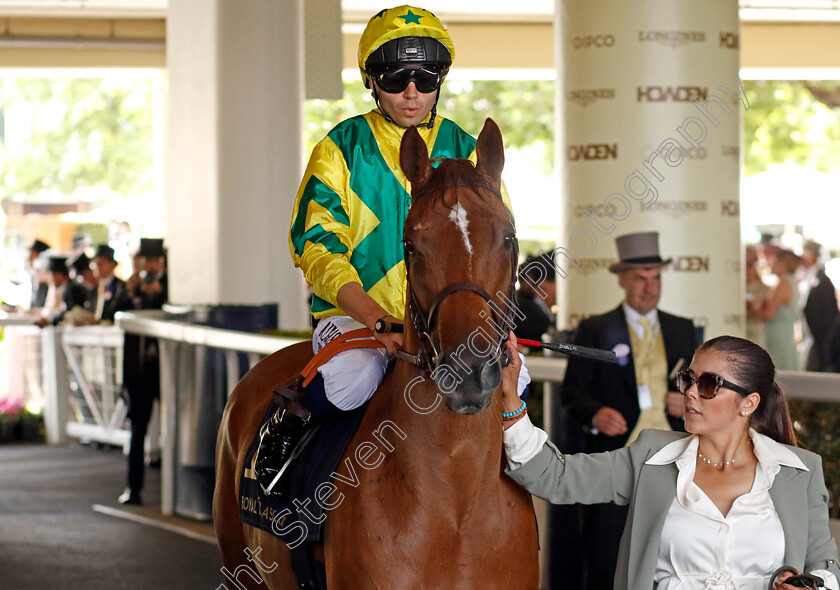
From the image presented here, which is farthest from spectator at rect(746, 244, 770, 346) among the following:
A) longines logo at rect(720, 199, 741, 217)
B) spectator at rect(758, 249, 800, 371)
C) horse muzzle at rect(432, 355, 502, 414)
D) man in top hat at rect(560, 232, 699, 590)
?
horse muzzle at rect(432, 355, 502, 414)

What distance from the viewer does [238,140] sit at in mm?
7898

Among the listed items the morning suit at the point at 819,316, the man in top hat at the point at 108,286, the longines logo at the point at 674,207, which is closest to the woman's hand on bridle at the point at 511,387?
the longines logo at the point at 674,207

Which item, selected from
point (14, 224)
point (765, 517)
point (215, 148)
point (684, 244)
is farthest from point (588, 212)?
point (14, 224)

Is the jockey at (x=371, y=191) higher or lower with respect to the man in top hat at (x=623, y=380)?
higher

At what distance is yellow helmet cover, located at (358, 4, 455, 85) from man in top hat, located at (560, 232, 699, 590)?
188 centimetres

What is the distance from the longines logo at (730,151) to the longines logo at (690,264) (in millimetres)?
590

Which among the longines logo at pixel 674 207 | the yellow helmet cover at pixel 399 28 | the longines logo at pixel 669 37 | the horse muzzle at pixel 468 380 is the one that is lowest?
the horse muzzle at pixel 468 380

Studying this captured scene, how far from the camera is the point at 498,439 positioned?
242 cm

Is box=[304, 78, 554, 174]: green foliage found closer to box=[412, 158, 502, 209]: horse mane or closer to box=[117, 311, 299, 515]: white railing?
box=[117, 311, 299, 515]: white railing

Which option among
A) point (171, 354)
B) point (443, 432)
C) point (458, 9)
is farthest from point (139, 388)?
point (458, 9)

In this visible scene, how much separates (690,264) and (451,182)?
3883 millimetres

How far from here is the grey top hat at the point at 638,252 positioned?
4.57 metres

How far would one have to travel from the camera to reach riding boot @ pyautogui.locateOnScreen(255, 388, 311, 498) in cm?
284

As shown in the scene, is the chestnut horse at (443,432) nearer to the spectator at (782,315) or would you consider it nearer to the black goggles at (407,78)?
the black goggles at (407,78)
